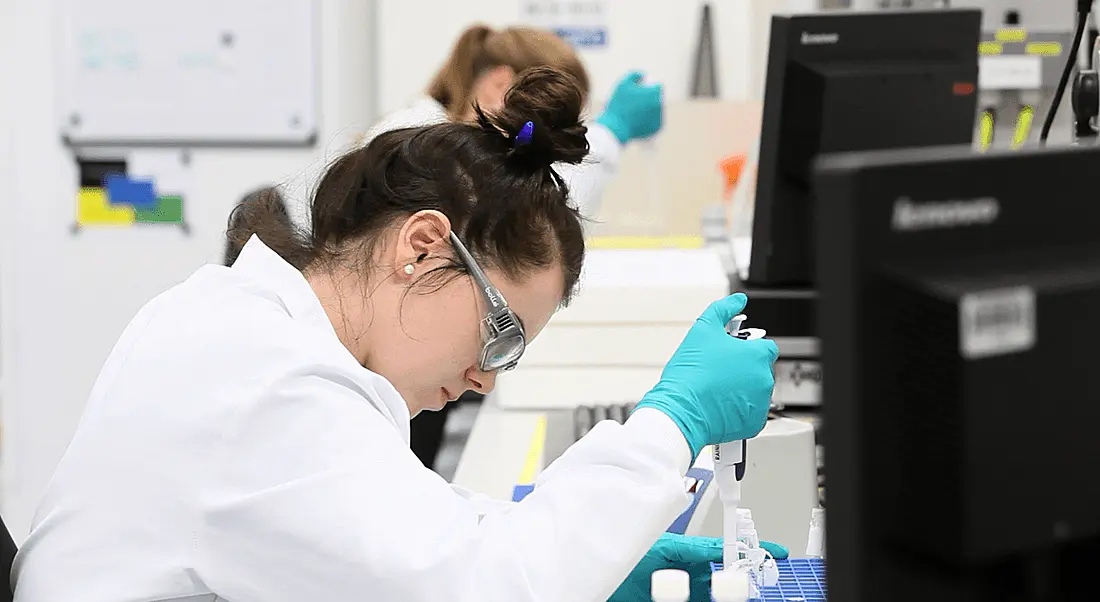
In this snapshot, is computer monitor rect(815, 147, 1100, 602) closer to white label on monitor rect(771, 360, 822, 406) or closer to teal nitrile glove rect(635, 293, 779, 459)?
teal nitrile glove rect(635, 293, 779, 459)

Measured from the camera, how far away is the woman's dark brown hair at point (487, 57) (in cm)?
277

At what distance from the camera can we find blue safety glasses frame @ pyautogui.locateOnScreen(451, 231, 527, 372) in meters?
1.19

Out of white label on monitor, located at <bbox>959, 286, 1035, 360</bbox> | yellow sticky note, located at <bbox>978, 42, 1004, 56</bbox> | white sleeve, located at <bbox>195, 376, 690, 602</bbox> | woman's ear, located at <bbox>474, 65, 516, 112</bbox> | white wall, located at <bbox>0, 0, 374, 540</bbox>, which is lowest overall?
white wall, located at <bbox>0, 0, 374, 540</bbox>

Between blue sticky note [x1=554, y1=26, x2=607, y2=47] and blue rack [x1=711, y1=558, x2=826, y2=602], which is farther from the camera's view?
blue sticky note [x1=554, y1=26, x2=607, y2=47]

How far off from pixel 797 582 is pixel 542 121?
515 millimetres

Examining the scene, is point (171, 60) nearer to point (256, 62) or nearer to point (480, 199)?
point (256, 62)

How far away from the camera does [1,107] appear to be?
3662mm

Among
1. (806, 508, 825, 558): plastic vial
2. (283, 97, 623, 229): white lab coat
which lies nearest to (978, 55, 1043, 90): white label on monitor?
(283, 97, 623, 229): white lab coat

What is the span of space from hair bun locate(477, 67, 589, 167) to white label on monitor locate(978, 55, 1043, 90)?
7.18ft

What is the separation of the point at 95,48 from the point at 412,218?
9.15 feet

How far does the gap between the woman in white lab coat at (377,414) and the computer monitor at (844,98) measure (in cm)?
73

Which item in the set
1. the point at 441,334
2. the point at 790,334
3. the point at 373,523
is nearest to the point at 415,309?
the point at 441,334

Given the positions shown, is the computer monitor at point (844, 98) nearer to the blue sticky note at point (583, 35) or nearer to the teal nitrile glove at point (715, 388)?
the teal nitrile glove at point (715, 388)

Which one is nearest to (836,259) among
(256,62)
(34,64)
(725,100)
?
A: (725,100)
